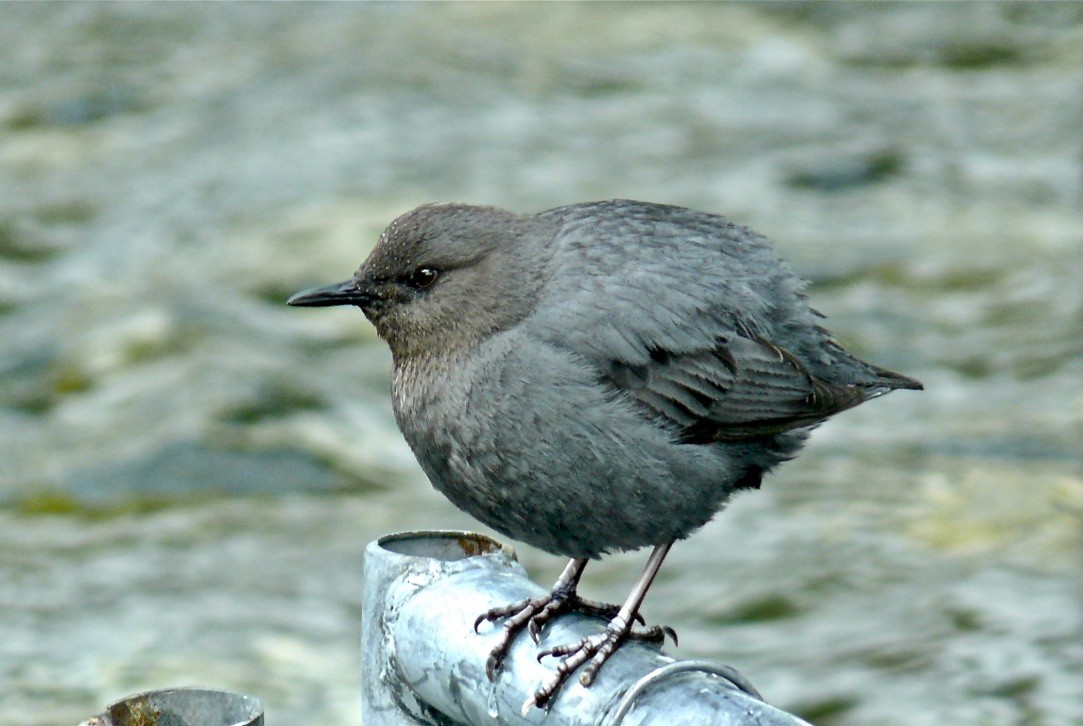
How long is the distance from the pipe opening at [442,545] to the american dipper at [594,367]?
341 millimetres

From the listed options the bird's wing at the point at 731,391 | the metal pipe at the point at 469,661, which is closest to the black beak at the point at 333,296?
the bird's wing at the point at 731,391

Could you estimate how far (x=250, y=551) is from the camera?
285 inches

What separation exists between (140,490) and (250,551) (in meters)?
0.78

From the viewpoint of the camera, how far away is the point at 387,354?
9062 millimetres

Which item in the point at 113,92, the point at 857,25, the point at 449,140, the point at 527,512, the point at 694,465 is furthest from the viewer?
the point at 857,25

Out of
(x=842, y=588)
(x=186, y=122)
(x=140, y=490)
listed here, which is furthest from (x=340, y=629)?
(x=186, y=122)

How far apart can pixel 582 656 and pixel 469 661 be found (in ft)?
0.65

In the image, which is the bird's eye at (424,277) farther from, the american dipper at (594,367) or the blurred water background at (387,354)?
the blurred water background at (387,354)

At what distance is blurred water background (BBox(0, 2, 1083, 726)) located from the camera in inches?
254

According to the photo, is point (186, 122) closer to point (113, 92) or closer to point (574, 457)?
point (113, 92)

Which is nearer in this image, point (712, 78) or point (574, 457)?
point (574, 457)

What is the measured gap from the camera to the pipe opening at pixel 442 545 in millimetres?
2943

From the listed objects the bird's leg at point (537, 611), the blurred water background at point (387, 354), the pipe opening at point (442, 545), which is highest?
the pipe opening at point (442, 545)

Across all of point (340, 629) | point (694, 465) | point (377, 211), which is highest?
point (694, 465)
